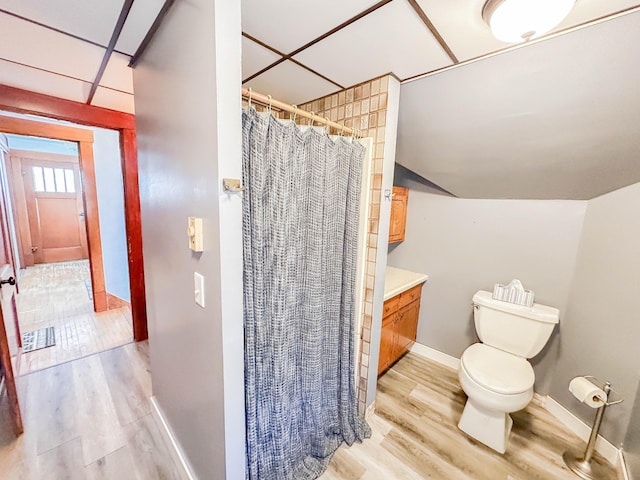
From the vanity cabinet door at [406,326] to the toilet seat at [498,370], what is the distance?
1.78ft

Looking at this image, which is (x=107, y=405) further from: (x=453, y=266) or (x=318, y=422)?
(x=453, y=266)

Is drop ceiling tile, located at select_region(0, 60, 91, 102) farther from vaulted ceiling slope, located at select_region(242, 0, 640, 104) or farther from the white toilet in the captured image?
the white toilet

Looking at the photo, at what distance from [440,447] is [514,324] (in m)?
0.98

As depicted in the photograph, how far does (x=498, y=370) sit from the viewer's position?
162cm

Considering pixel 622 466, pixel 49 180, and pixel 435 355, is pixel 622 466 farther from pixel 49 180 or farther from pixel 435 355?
pixel 49 180

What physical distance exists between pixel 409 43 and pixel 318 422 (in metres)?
2.01

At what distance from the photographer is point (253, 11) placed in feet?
3.16

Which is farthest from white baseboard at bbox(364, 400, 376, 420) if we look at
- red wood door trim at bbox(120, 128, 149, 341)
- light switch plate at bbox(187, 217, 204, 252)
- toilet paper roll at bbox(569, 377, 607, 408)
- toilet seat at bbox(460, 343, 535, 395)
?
red wood door trim at bbox(120, 128, 149, 341)

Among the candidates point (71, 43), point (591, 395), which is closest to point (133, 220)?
point (71, 43)

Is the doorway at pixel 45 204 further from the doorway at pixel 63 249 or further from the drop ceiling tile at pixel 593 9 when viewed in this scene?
the drop ceiling tile at pixel 593 9

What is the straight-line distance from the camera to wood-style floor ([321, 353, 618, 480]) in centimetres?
141

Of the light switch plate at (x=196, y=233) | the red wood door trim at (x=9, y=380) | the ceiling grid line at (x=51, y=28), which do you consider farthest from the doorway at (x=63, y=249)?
the light switch plate at (x=196, y=233)

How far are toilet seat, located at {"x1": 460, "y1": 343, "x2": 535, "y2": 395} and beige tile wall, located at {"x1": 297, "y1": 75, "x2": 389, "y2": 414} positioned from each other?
2.11ft

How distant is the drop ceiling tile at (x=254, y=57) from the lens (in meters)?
1.19
